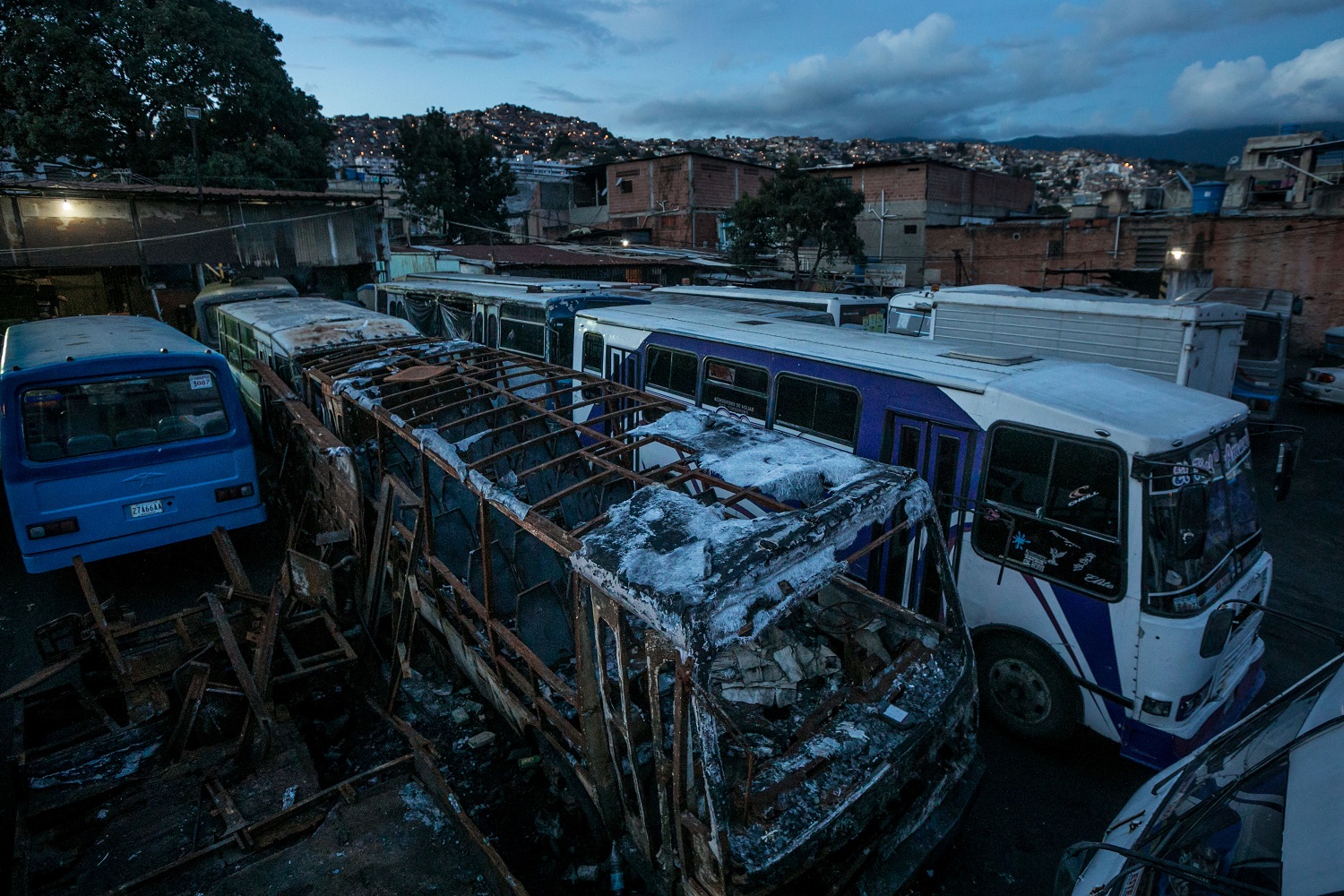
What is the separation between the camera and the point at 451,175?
97.5ft

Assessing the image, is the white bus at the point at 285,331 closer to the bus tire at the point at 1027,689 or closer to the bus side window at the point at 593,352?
the bus side window at the point at 593,352

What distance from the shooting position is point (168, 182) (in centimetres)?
2350

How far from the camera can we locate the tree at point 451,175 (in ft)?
96.6

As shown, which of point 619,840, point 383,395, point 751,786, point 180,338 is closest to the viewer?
point 751,786

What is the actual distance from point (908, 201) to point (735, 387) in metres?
26.4

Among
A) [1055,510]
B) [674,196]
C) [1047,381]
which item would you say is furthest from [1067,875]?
[674,196]

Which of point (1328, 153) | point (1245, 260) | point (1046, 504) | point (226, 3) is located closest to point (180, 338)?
point (1046, 504)

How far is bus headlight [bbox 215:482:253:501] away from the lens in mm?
7141

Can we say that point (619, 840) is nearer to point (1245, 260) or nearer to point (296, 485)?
point (296, 485)

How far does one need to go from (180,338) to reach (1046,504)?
9464 mm

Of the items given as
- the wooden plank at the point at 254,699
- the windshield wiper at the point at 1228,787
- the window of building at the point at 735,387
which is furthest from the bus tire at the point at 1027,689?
the wooden plank at the point at 254,699

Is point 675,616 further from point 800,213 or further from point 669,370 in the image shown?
point 800,213

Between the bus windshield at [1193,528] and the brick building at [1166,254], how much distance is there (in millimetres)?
15859

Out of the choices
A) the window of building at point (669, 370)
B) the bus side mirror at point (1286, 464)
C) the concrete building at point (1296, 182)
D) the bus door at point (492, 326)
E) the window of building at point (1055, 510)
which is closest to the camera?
the window of building at point (1055, 510)
